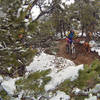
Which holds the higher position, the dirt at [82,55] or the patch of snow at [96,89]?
the patch of snow at [96,89]

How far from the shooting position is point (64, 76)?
3.91 m

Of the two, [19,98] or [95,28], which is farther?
[95,28]

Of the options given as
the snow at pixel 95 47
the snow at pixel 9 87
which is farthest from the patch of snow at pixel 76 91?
the snow at pixel 95 47

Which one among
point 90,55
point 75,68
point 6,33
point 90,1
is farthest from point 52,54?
point 75,68

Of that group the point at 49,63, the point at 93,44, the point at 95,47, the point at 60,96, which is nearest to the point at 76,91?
the point at 60,96

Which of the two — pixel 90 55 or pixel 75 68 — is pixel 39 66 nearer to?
pixel 90 55

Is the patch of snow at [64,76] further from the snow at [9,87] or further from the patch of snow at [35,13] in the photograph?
the patch of snow at [35,13]

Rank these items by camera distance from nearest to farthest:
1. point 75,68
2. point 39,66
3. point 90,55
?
point 75,68
point 39,66
point 90,55

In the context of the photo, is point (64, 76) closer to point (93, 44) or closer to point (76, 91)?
point (76, 91)

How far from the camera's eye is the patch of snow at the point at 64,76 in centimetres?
379

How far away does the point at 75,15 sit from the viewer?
2348 centimetres

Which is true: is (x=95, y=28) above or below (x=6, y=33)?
below

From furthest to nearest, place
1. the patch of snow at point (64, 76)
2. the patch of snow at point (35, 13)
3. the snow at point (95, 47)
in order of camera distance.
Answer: the snow at point (95, 47) → the patch of snow at point (35, 13) → the patch of snow at point (64, 76)

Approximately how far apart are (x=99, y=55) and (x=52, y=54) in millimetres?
4356
